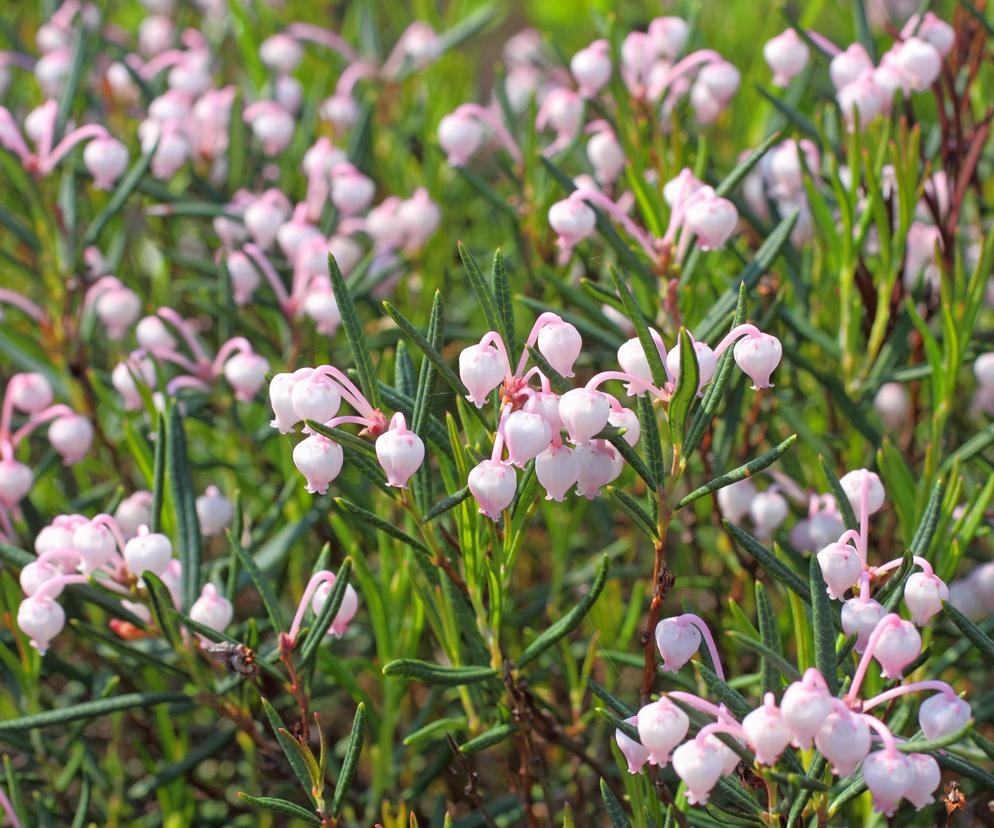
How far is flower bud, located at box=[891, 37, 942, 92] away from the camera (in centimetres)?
138

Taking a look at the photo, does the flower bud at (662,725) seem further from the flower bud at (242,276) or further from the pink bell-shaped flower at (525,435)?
the flower bud at (242,276)

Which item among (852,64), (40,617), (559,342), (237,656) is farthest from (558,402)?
(852,64)

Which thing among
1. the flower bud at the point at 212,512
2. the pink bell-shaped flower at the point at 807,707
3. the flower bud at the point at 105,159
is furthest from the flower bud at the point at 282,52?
the pink bell-shaped flower at the point at 807,707

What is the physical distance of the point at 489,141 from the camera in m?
2.31

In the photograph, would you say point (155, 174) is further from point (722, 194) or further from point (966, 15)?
point (966, 15)

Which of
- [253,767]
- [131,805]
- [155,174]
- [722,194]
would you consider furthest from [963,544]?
[155,174]

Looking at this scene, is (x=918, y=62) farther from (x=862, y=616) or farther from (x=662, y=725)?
(x=662, y=725)

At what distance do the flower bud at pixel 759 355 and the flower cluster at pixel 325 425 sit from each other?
252 mm

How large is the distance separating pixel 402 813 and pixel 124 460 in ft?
3.35

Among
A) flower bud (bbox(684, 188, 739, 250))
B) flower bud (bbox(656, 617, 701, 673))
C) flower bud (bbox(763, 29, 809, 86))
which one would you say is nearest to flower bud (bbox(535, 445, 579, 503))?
flower bud (bbox(656, 617, 701, 673))

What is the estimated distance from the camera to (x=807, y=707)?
2.46ft

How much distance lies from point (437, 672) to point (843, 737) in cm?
40

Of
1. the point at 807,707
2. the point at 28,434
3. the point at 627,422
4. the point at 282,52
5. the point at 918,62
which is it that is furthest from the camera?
the point at 282,52

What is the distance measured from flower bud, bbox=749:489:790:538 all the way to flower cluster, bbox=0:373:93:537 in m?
0.80
